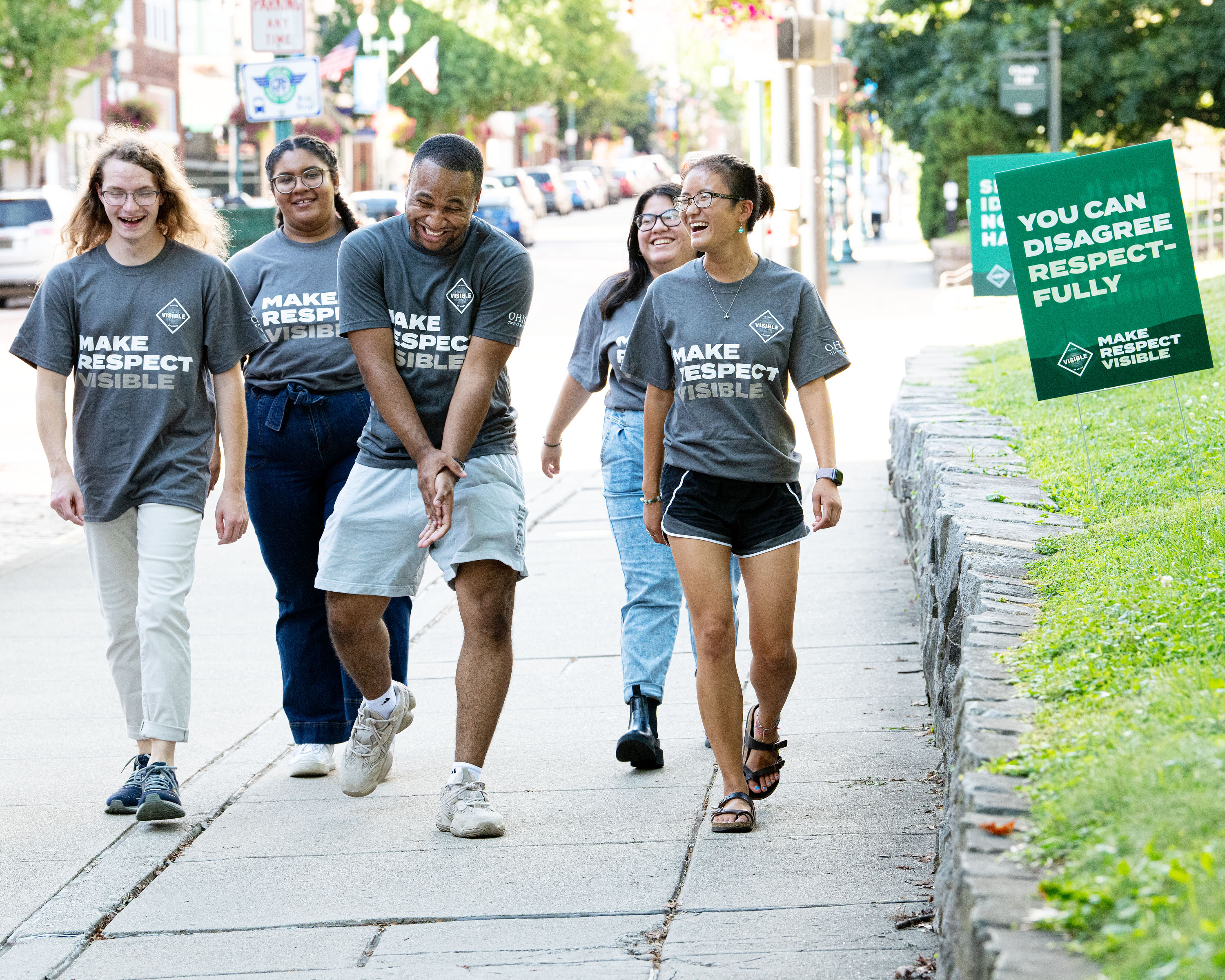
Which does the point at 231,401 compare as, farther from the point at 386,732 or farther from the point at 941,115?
the point at 941,115

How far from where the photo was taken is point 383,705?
5410 mm

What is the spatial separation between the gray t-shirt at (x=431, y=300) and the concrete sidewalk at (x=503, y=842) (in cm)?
→ 118

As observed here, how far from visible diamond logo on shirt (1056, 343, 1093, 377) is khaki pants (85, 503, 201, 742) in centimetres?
314

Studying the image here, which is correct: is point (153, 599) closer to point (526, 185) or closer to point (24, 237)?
point (24, 237)

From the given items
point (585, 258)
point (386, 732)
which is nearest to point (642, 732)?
point (386, 732)

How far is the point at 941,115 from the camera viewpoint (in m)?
30.7

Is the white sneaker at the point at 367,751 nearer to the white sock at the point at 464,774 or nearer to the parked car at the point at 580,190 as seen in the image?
the white sock at the point at 464,774

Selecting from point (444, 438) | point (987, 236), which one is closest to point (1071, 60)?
point (987, 236)

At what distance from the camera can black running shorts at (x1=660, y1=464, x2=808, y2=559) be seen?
494 cm

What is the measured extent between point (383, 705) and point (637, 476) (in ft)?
3.82

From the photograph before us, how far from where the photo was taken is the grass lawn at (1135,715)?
2.62 m

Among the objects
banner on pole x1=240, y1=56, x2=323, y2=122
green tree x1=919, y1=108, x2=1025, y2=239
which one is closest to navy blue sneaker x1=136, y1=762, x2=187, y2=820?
banner on pole x1=240, y1=56, x2=323, y2=122

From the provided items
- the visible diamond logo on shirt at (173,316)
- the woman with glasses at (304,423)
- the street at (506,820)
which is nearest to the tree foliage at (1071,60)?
the street at (506,820)

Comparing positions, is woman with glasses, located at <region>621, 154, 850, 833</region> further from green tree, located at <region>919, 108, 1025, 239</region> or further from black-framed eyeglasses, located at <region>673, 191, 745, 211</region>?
green tree, located at <region>919, 108, 1025, 239</region>
